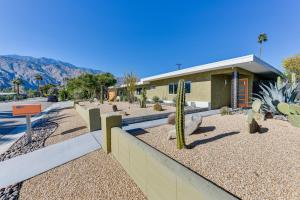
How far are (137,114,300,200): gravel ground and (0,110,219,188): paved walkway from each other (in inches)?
82.8

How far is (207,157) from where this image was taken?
3729mm

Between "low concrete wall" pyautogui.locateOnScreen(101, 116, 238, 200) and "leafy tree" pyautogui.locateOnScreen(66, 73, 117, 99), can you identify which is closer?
"low concrete wall" pyautogui.locateOnScreen(101, 116, 238, 200)

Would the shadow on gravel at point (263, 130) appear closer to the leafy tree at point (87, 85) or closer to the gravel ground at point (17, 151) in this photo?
the gravel ground at point (17, 151)

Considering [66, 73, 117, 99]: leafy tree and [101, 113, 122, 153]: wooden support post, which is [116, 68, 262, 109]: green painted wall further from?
[66, 73, 117, 99]: leafy tree

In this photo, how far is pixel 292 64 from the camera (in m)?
22.3

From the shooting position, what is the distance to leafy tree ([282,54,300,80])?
21.8 metres

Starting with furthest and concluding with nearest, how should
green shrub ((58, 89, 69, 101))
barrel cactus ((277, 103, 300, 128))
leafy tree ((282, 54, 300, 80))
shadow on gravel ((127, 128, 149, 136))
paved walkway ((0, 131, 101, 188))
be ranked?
green shrub ((58, 89, 69, 101))
leafy tree ((282, 54, 300, 80))
shadow on gravel ((127, 128, 149, 136))
barrel cactus ((277, 103, 300, 128))
paved walkway ((0, 131, 101, 188))

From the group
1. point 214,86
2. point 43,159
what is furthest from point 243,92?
point 43,159

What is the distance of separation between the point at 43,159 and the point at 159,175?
4340 millimetres

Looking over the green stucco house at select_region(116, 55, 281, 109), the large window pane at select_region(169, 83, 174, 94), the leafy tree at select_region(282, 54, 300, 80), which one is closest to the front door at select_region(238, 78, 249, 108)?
the green stucco house at select_region(116, 55, 281, 109)

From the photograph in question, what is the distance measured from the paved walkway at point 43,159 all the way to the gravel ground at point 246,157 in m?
2.10

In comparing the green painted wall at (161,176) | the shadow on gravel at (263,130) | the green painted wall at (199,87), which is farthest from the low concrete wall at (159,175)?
the green painted wall at (199,87)

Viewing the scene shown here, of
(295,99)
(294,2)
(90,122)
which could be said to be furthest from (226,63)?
(90,122)

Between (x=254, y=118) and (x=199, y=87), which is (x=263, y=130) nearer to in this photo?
(x=254, y=118)
